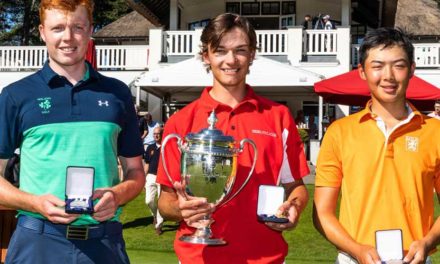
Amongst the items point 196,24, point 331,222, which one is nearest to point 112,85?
point 331,222

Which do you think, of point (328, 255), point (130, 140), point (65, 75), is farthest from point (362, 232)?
point (328, 255)

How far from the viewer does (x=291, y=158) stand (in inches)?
134

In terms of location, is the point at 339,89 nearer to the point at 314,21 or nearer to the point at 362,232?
the point at 362,232

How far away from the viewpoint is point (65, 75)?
3199mm

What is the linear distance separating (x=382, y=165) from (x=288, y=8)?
76.6 feet

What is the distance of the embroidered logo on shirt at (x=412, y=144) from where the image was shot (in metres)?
3.23

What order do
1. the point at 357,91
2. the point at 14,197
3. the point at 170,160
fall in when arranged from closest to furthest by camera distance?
the point at 14,197 < the point at 170,160 < the point at 357,91

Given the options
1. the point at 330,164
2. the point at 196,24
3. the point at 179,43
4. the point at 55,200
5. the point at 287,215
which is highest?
the point at 196,24

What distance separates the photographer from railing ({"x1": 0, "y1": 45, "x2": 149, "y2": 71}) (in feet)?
78.2

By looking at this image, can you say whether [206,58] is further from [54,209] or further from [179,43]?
[179,43]

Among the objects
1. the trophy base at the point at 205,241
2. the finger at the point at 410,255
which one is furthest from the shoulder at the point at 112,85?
the finger at the point at 410,255

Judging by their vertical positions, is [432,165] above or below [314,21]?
below

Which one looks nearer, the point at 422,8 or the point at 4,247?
the point at 4,247

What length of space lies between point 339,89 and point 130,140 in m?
8.96
